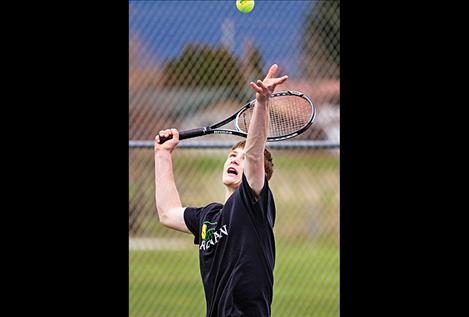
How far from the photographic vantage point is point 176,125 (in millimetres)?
6457

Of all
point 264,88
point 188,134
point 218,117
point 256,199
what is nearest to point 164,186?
point 188,134

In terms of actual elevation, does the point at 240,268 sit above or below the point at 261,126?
below

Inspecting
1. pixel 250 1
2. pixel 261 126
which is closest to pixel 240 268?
pixel 261 126

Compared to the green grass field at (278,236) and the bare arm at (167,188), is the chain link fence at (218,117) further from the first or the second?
the bare arm at (167,188)

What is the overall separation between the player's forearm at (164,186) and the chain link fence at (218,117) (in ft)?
7.94

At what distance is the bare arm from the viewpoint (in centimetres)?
388

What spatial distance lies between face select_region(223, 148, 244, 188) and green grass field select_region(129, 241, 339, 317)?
267cm

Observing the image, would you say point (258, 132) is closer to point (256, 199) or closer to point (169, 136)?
point (256, 199)

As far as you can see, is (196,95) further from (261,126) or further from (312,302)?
(261,126)

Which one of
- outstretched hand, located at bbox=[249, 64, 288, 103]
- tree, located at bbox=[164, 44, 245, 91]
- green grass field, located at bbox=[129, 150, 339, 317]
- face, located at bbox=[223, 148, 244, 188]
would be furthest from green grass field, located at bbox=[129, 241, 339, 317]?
outstretched hand, located at bbox=[249, 64, 288, 103]

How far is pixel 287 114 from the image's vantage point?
13.1 feet

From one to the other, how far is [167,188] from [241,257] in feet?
1.93

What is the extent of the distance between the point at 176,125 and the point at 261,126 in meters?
3.12

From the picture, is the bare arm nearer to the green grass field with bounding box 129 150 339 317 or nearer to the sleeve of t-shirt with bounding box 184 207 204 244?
the sleeve of t-shirt with bounding box 184 207 204 244
